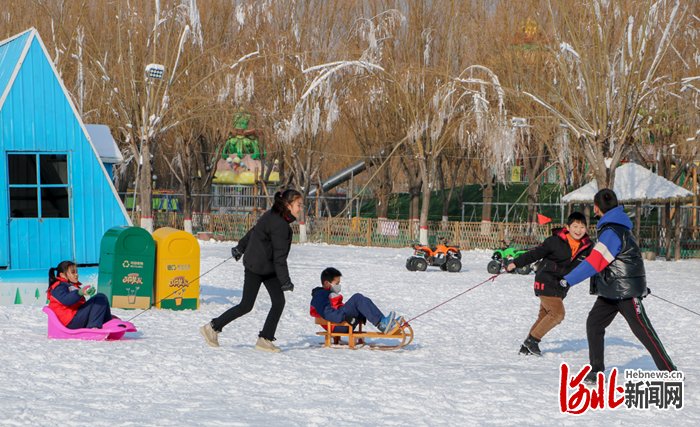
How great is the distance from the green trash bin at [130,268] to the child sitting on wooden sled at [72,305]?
2938mm

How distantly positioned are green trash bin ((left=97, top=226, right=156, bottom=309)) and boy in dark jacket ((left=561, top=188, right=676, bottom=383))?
22.6ft

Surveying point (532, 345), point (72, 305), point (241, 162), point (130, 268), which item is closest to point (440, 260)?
point (130, 268)

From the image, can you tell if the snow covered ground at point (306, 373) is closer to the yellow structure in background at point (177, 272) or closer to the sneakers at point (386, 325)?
the sneakers at point (386, 325)

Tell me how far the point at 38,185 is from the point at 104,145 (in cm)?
307

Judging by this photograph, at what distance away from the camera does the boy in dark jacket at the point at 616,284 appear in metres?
8.21

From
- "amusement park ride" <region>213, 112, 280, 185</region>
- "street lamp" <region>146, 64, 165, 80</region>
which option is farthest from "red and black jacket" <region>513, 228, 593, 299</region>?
"amusement park ride" <region>213, 112, 280, 185</region>

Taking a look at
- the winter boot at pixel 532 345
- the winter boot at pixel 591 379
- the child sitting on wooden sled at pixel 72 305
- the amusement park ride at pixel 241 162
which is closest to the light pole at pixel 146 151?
the amusement park ride at pixel 241 162

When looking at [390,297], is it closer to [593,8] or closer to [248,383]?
[248,383]

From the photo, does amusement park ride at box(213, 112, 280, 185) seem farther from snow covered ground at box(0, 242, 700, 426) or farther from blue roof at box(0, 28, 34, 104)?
snow covered ground at box(0, 242, 700, 426)

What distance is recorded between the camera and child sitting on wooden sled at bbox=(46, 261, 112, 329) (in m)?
10.3

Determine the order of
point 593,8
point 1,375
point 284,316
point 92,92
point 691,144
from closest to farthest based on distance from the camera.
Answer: point 1,375, point 284,316, point 593,8, point 691,144, point 92,92

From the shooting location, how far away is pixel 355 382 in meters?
8.16

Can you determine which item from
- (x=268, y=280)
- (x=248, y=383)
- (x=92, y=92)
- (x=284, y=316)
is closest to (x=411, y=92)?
(x=92, y=92)

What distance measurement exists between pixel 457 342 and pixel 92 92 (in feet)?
87.8
